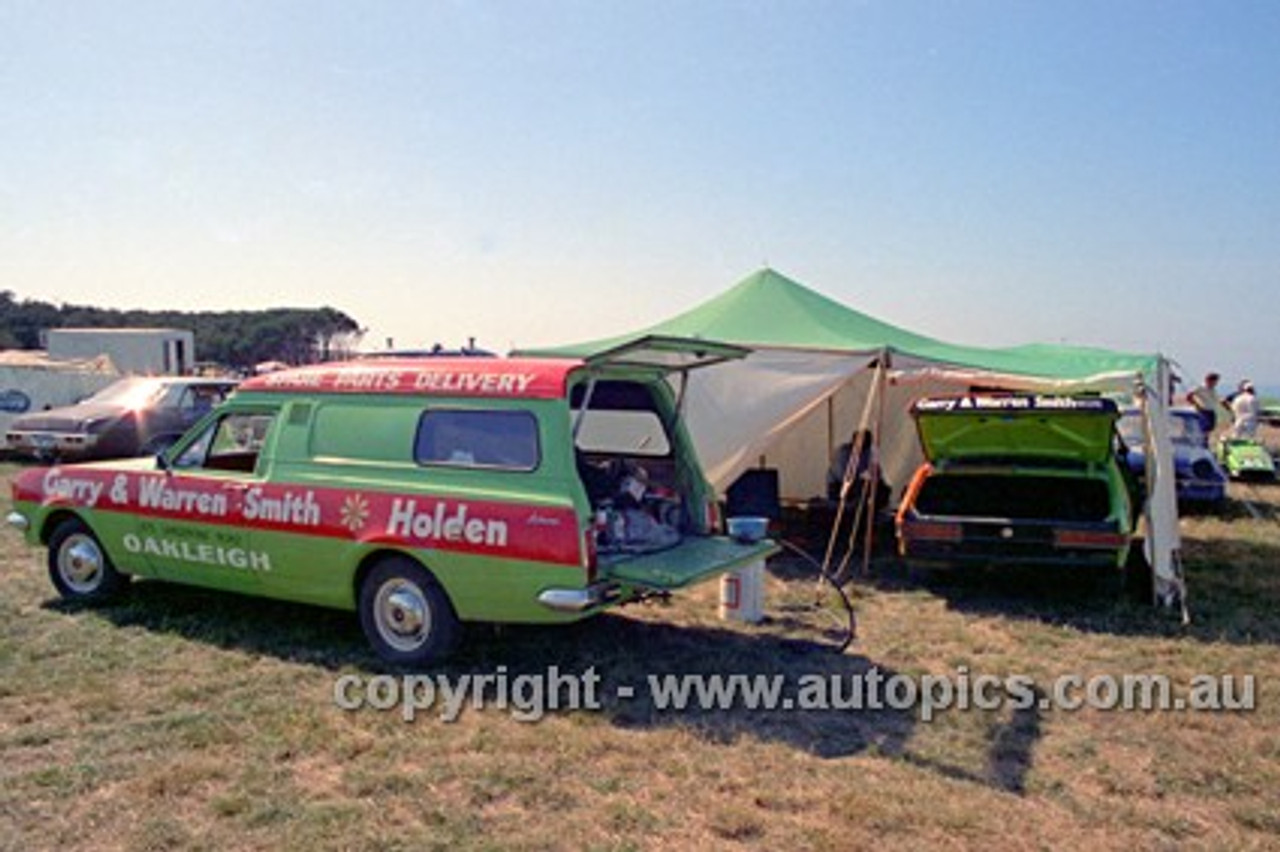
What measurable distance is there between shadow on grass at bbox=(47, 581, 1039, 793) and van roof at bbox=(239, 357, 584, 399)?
164 centimetres

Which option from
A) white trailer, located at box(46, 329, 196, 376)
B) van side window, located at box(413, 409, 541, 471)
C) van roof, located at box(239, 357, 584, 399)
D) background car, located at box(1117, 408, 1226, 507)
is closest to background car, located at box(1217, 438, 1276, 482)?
background car, located at box(1117, 408, 1226, 507)

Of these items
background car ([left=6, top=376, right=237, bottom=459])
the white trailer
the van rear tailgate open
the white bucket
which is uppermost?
the white trailer

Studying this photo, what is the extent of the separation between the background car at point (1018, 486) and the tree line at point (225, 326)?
56.4 meters

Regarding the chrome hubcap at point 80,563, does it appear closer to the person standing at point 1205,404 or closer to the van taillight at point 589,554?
the van taillight at point 589,554

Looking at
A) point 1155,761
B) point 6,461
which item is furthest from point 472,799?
point 6,461

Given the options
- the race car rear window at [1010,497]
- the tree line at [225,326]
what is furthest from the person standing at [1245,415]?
the tree line at [225,326]

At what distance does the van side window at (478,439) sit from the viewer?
18.4 ft

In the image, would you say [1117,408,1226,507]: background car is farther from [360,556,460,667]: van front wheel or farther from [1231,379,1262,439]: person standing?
[360,556,460,667]: van front wheel

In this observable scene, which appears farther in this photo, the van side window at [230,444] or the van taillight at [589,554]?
the van side window at [230,444]

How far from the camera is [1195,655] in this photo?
252 inches

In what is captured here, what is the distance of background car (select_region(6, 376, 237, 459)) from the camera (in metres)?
14.8

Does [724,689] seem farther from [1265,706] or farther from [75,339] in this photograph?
[75,339]

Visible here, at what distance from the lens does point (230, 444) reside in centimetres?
709

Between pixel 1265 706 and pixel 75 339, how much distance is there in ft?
130
